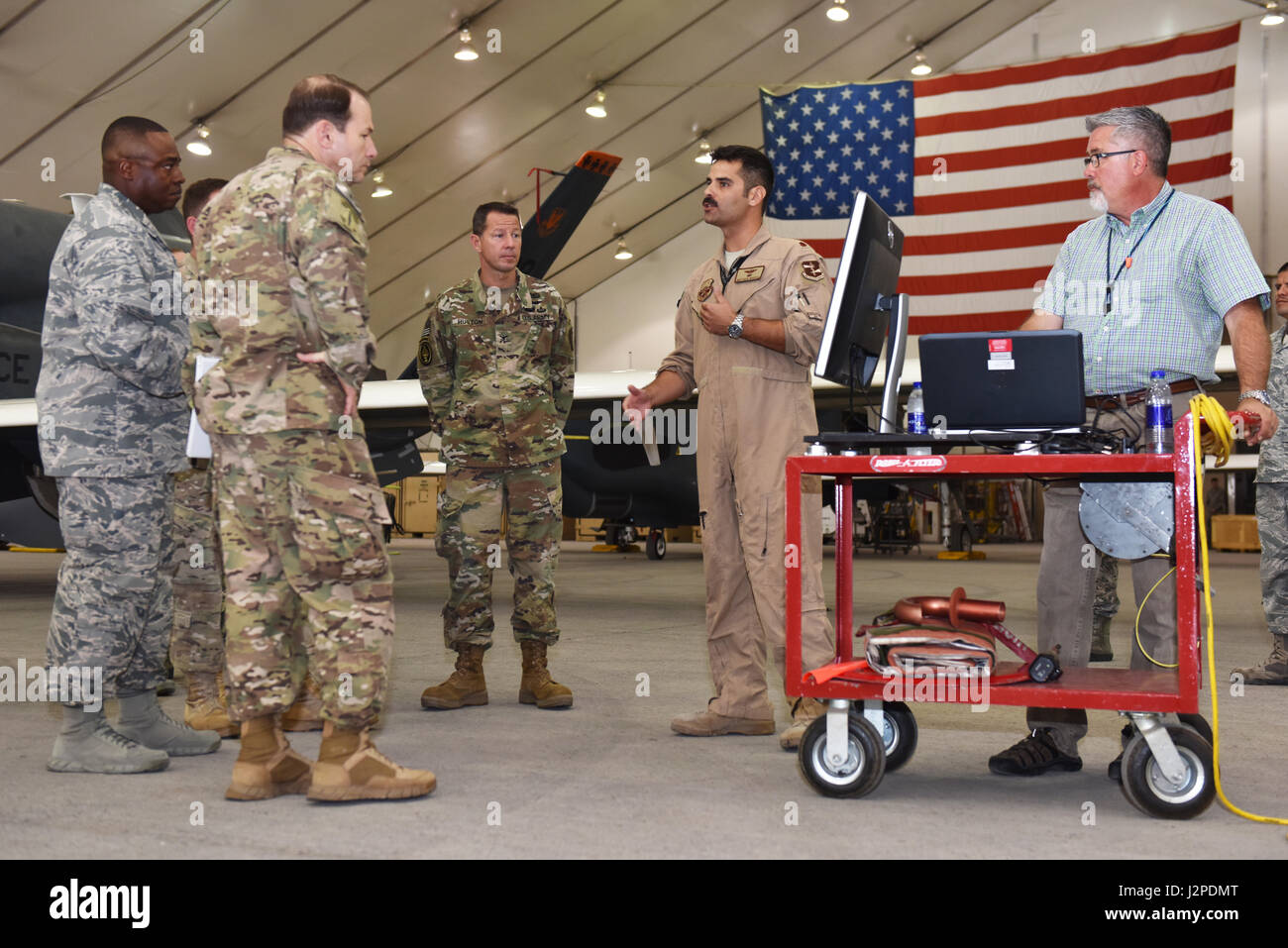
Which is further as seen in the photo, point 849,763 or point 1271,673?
point 1271,673

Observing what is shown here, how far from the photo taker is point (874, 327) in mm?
3367

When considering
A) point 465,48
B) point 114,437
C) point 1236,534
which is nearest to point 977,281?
point 465,48

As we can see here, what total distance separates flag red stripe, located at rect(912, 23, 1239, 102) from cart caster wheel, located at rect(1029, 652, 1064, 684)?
1322 cm

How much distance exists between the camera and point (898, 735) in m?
3.33

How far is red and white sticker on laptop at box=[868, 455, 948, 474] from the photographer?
9.37 feet

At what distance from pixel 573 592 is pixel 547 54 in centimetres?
1137

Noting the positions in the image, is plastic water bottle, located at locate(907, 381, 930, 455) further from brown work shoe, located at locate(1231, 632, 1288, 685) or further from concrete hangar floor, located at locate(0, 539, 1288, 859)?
brown work shoe, located at locate(1231, 632, 1288, 685)

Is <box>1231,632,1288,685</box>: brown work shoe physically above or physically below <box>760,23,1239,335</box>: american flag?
below

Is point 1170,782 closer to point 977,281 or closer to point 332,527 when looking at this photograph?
point 332,527

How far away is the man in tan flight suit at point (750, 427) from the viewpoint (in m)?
3.73

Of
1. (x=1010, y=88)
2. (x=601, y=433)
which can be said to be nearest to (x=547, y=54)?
(x=1010, y=88)

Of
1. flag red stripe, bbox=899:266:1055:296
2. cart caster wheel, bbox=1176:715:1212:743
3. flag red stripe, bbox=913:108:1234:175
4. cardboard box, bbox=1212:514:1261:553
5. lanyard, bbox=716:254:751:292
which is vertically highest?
flag red stripe, bbox=913:108:1234:175

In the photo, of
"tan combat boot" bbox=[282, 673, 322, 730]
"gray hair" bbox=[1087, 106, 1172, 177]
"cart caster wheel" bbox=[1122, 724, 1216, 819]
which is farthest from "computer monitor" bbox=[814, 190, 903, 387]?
"tan combat boot" bbox=[282, 673, 322, 730]

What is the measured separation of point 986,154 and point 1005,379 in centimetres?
1334
